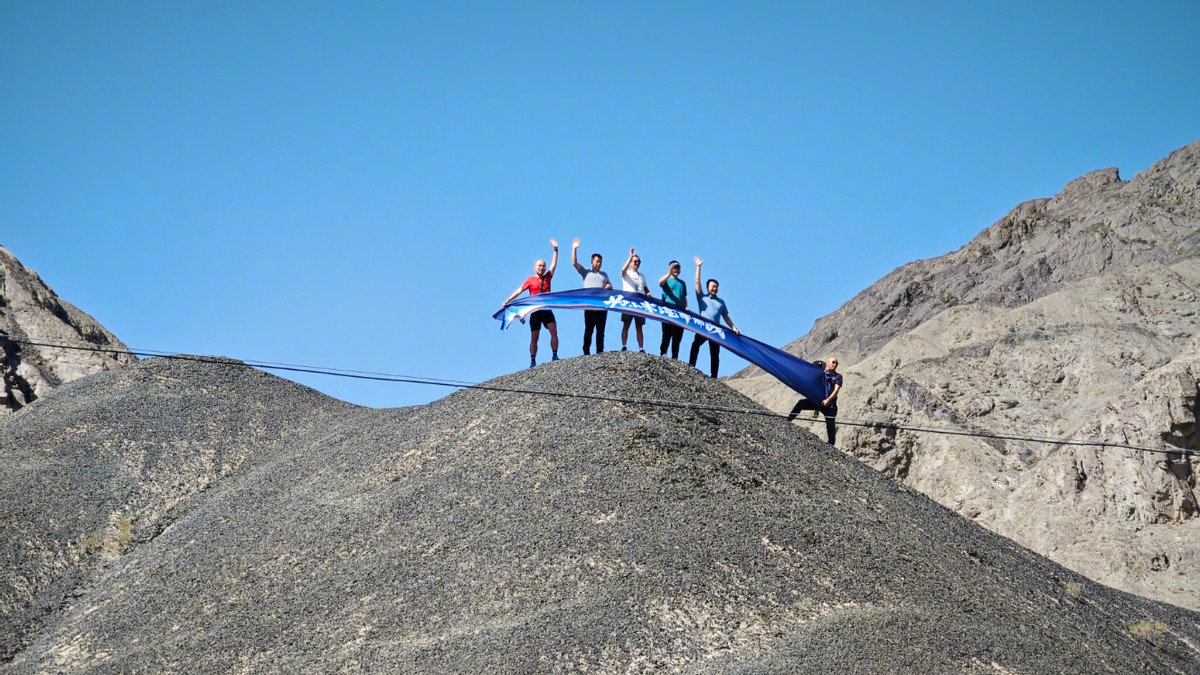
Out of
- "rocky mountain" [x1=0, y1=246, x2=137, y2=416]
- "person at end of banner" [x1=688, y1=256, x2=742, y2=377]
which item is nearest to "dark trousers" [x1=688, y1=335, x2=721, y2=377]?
"person at end of banner" [x1=688, y1=256, x2=742, y2=377]

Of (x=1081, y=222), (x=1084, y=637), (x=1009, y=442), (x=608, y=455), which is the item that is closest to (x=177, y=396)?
(x=608, y=455)

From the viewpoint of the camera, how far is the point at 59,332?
3809cm

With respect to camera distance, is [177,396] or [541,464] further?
[177,396]

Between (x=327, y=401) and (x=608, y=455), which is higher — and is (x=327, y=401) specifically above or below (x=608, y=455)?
above

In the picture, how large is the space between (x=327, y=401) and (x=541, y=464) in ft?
35.8

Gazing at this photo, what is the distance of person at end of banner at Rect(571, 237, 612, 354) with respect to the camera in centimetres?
2148

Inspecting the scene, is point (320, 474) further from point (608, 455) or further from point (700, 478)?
point (700, 478)

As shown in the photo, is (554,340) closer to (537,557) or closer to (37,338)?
(537,557)

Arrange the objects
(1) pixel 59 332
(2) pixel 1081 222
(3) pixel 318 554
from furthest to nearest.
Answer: (2) pixel 1081 222, (1) pixel 59 332, (3) pixel 318 554

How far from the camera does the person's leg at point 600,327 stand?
21.9 meters

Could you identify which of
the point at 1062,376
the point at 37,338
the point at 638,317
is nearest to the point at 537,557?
the point at 638,317

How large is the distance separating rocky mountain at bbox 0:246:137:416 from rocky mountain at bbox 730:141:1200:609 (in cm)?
2257

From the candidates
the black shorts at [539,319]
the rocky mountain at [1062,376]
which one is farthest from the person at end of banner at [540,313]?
the rocky mountain at [1062,376]

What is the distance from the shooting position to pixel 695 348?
2242 cm
